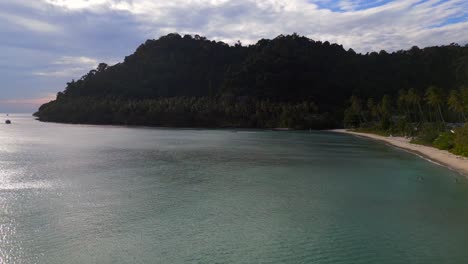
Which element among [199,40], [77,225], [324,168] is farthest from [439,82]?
[77,225]

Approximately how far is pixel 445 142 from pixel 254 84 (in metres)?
88.9

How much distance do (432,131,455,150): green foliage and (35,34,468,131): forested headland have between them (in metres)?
48.3

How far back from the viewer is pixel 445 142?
38.6m

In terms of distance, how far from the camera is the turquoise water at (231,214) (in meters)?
11.8

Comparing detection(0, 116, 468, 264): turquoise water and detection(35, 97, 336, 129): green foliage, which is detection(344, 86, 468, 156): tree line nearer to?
detection(0, 116, 468, 264): turquoise water

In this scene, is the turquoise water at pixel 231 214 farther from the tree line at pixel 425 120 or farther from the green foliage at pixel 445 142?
the tree line at pixel 425 120

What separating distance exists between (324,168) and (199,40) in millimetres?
135348

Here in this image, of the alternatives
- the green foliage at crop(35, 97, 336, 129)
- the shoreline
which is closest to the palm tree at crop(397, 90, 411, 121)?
the green foliage at crop(35, 97, 336, 129)

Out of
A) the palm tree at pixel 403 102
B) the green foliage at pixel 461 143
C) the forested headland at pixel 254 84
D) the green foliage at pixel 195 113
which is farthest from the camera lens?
the forested headland at pixel 254 84

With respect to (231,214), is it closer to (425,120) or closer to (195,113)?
(425,120)

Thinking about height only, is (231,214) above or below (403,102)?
below

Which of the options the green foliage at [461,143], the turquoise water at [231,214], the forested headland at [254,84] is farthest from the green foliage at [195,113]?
the turquoise water at [231,214]

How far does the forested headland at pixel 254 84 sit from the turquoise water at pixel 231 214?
2762 inches

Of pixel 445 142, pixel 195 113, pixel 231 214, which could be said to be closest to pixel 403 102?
pixel 445 142
